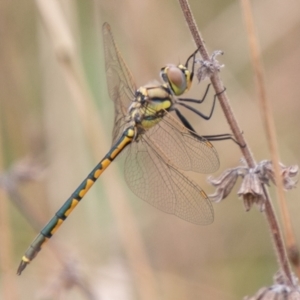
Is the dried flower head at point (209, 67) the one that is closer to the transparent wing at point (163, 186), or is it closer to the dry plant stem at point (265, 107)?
the dry plant stem at point (265, 107)

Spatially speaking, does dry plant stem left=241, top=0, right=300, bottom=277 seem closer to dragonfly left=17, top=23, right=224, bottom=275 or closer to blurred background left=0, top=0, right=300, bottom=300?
dragonfly left=17, top=23, right=224, bottom=275

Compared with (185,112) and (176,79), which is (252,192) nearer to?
(176,79)

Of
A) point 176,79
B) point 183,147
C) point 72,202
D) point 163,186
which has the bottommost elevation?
point 72,202

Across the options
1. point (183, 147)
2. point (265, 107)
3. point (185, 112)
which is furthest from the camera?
point (185, 112)

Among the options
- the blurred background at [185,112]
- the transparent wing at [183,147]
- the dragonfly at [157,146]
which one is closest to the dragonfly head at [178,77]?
the dragonfly at [157,146]

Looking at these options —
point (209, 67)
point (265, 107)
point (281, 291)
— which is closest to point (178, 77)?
point (209, 67)

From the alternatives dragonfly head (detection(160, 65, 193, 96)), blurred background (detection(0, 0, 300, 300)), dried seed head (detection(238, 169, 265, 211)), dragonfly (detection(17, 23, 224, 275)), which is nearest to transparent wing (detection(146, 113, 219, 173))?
dragonfly (detection(17, 23, 224, 275))
